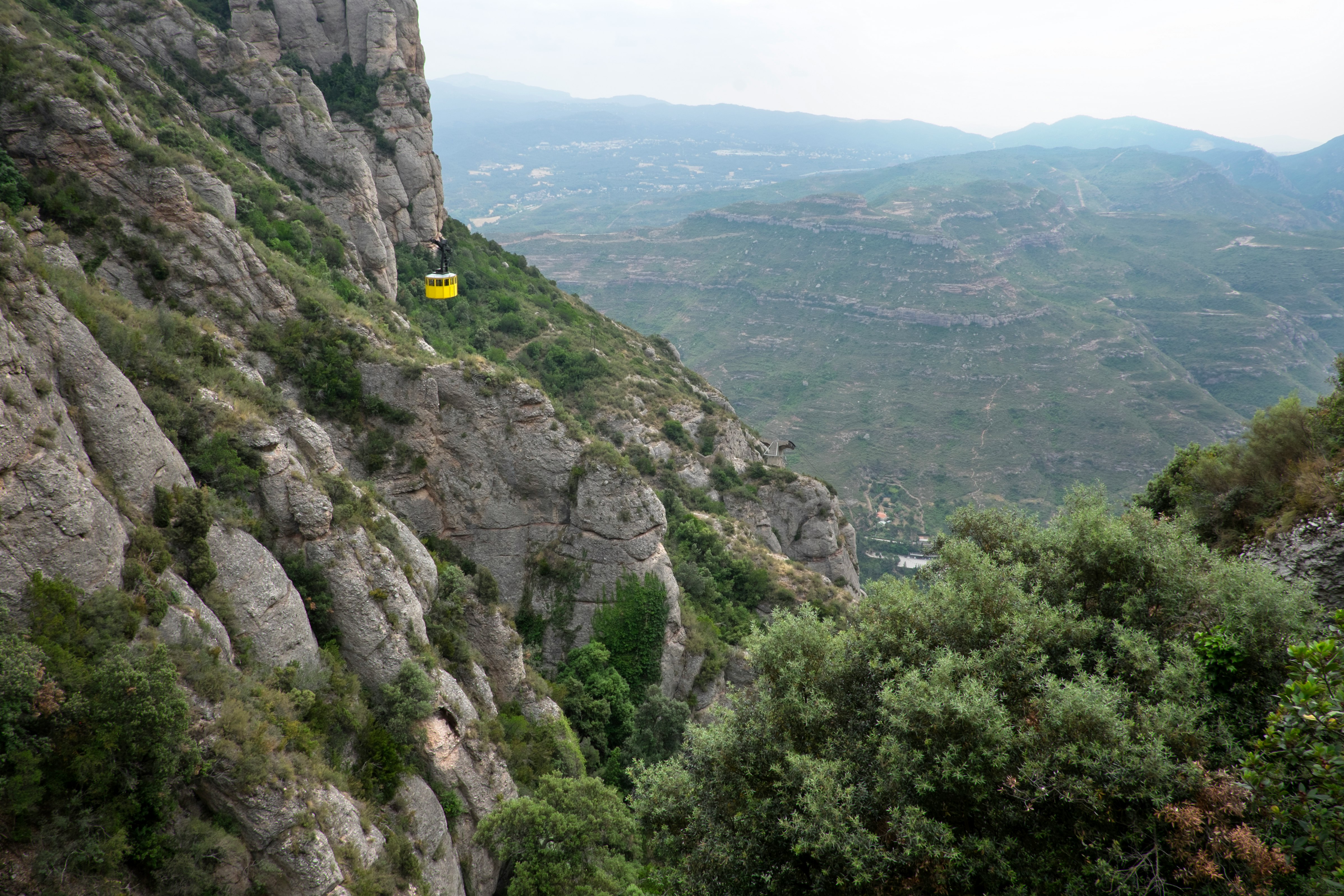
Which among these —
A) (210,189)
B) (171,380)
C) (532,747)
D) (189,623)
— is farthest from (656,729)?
(210,189)

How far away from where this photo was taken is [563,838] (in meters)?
20.1

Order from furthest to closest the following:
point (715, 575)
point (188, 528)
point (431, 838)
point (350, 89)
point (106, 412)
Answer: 1. point (350, 89)
2. point (715, 575)
3. point (431, 838)
4. point (188, 528)
5. point (106, 412)

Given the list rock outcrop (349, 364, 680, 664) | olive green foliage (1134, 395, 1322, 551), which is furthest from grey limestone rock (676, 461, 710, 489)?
olive green foliage (1134, 395, 1322, 551)

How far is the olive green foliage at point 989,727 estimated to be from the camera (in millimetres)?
11203

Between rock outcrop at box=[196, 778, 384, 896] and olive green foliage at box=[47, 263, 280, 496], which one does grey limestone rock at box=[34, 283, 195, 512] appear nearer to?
olive green foliage at box=[47, 263, 280, 496]

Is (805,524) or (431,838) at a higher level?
(431,838)

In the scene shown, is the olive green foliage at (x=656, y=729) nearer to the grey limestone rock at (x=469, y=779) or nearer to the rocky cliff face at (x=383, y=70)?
the grey limestone rock at (x=469, y=779)

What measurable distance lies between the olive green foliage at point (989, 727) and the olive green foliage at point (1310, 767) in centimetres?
102

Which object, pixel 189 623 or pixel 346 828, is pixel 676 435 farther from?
pixel 189 623

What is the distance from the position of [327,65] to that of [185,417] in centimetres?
5136

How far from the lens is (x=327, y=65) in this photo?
188ft

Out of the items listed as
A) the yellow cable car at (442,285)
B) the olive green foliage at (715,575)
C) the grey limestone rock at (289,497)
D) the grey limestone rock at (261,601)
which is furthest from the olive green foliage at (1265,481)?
the yellow cable car at (442,285)

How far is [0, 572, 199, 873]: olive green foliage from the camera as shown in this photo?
39.6 feet

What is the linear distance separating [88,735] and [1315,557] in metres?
26.3
